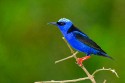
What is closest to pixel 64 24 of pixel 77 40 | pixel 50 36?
pixel 77 40

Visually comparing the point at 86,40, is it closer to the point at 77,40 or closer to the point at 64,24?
the point at 77,40

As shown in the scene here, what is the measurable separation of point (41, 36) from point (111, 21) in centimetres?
134

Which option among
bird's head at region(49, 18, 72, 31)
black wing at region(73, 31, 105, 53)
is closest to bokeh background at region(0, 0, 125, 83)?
black wing at region(73, 31, 105, 53)

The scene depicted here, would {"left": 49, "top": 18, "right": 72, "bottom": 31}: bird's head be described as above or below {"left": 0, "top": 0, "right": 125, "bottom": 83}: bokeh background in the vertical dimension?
above

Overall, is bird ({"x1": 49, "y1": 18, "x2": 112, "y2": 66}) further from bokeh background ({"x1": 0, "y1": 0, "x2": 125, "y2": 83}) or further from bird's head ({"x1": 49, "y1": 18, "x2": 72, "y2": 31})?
bokeh background ({"x1": 0, "y1": 0, "x2": 125, "y2": 83})

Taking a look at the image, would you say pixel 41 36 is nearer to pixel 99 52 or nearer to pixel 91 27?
pixel 91 27

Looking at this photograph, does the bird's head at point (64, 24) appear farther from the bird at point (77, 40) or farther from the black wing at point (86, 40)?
the black wing at point (86, 40)

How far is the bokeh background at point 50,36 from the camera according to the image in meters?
11.2

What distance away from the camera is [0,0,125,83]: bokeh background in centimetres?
1122

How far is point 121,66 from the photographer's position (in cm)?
1116

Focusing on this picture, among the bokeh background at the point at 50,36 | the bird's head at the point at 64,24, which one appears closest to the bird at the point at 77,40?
the bird's head at the point at 64,24

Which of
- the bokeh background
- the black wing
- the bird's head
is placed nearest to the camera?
the bird's head

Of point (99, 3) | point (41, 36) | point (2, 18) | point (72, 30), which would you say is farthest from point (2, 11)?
point (72, 30)

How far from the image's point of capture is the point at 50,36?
11492 mm
